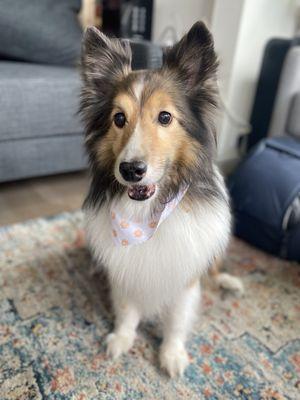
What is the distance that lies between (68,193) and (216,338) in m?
1.55

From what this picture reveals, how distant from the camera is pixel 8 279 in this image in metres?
1.71

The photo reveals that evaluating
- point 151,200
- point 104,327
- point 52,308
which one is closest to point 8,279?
point 52,308

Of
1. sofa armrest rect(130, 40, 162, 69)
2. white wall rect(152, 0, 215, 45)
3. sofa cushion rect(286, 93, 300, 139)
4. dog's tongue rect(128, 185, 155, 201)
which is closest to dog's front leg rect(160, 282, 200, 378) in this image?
dog's tongue rect(128, 185, 155, 201)

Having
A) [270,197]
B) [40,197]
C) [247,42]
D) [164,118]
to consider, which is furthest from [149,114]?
[247,42]

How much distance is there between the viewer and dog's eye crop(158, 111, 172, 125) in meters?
1.10

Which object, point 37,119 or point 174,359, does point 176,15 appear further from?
point 174,359

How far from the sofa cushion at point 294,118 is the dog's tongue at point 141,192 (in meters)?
1.66

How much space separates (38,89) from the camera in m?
2.12

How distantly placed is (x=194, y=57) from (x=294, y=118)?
60.1 inches

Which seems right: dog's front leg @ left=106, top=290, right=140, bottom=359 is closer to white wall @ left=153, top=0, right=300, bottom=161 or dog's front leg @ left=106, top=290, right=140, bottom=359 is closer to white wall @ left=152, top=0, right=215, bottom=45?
white wall @ left=153, top=0, right=300, bottom=161

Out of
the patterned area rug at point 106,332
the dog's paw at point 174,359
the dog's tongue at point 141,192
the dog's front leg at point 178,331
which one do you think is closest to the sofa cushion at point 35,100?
the patterned area rug at point 106,332

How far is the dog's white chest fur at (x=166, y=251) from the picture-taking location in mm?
1219

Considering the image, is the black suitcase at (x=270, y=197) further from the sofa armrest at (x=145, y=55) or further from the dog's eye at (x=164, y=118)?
the dog's eye at (x=164, y=118)

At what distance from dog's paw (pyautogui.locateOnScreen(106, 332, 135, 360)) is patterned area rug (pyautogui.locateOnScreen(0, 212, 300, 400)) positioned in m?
0.03
